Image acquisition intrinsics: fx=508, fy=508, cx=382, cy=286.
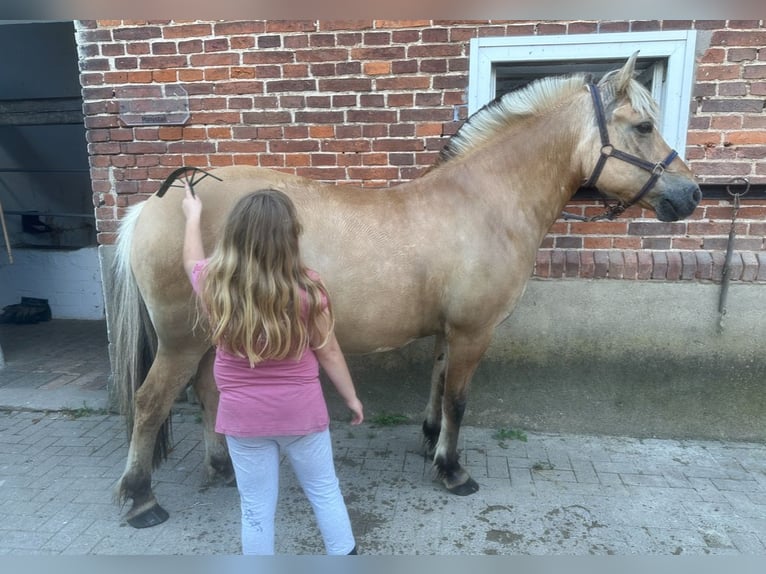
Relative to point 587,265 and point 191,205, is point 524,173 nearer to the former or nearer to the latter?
point 587,265

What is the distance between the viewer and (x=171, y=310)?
2.51 metres

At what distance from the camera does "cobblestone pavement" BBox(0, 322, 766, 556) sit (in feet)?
8.43

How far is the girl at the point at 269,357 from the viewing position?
5.67ft

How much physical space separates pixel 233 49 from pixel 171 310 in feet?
6.74

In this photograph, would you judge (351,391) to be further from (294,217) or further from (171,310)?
(171,310)

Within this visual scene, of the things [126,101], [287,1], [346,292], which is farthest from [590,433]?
[126,101]

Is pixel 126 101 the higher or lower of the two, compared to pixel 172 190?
higher

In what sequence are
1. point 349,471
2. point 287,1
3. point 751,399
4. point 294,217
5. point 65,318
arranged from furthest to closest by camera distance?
point 65,318, point 751,399, point 349,471, point 294,217, point 287,1

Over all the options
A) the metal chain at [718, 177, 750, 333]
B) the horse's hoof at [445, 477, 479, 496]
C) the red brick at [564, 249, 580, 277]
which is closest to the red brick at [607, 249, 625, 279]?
the red brick at [564, 249, 580, 277]

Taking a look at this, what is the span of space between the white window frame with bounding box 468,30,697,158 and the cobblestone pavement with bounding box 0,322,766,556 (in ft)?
6.93

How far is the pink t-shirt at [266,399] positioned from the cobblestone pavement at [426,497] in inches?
41.2

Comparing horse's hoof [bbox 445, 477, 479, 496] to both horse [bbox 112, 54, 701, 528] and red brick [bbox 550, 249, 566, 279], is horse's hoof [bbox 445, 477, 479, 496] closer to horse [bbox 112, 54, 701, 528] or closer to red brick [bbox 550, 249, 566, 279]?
horse [bbox 112, 54, 701, 528]

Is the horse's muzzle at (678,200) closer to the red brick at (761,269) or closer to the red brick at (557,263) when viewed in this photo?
the red brick at (557,263)

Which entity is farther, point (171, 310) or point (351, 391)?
point (171, 310)
